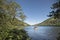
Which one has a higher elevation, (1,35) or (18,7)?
(18,7)

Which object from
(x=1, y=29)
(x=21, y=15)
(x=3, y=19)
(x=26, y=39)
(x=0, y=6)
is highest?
(x=21, y=15)

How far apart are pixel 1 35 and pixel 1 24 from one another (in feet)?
6.03

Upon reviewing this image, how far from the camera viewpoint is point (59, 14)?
752 inches

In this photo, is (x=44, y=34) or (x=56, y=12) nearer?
(x=56, y=12)

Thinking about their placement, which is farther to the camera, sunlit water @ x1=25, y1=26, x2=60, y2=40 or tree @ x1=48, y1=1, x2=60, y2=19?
sunlit water @ x1=25, y1=26, x2=60, y2=40

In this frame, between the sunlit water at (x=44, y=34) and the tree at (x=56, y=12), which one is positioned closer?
the tree at (x=56, y=12)

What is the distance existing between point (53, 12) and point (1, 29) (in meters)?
7.98

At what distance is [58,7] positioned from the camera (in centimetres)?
1989

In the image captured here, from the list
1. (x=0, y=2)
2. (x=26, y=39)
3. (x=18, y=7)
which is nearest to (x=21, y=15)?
(x=18, y=7)

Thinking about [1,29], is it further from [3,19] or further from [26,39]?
[26,39]

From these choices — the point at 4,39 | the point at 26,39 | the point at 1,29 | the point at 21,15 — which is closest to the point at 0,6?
the point at 1,29

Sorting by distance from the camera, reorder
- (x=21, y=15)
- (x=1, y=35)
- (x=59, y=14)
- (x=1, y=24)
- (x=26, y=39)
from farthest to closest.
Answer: (x=21, y=15) < (x=26, y=39) < (x=59, y=14) < (x=1, y=24) < (x=1, y=35)

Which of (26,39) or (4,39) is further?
(26,39)

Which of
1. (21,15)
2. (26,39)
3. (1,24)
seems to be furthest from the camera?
(21,15)
